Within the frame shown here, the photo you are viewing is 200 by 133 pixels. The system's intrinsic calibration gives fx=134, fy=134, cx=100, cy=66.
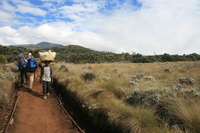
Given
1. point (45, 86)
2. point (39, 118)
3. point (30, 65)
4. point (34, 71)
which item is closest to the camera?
point (39, 118)

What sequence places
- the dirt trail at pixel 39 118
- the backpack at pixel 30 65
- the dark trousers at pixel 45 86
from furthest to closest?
the backpack at pixel 30 65, the dark trousers at pixel 45 86, the dirt trail at pixel 39 118

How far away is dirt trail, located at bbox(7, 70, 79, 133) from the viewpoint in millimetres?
4176

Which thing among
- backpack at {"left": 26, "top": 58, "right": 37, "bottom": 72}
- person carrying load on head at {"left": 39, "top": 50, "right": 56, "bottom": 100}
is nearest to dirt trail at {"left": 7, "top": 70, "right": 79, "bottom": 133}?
person carrying load on head at {"left": 39, "top": 50, "right": 56, "bottom": 100}

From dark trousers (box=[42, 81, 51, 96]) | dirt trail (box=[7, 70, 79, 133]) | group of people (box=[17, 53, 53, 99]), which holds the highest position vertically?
group of people (box=[17, 53, 53, 99])

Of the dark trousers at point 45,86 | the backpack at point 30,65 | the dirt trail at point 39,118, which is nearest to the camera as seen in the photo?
the dirt trail at point 39,118

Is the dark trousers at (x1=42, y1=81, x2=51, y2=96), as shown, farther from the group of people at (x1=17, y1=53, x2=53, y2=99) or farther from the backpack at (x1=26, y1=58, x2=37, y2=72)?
the backpack at (x1=26, y1=58, x2=37, y2=72)

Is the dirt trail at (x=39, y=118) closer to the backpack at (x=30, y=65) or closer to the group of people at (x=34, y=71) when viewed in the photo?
the group of people at (x=34, y=71)

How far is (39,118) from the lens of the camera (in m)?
4.84

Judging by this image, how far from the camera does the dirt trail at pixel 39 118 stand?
418 cm

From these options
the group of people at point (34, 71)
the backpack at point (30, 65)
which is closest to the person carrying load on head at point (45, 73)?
the group of people at point (34, 71)

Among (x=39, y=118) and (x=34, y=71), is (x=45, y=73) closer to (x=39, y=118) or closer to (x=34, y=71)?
(x=34, y=71)

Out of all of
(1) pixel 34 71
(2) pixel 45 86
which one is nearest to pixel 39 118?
(2) pixel 45 86

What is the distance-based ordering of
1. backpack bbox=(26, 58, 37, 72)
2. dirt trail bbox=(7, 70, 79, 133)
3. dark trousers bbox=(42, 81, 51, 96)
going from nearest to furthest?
dirt trail bbox=(7, 70, 79, 133), dark trousers bbox=(42, 81, 51, 96), backpack bbox=(26, 58, 37, 72)

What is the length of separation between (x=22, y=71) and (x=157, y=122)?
8389mm
